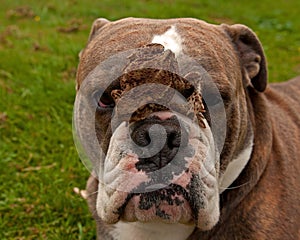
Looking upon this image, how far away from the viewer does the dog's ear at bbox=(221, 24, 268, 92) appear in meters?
2.79

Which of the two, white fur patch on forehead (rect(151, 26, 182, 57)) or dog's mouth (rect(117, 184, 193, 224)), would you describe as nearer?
dog's mouth (rect(117, 184, 193, 224))

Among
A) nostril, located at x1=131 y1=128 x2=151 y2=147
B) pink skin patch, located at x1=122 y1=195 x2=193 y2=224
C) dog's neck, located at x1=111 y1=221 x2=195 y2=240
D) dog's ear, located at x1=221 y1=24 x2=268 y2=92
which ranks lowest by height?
dog's neck, located at x1=111 y1=221 x2=195 y2=240

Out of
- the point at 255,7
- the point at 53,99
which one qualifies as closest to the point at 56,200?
the point at 53,99

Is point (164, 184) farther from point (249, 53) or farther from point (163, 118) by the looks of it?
point (249, 53)

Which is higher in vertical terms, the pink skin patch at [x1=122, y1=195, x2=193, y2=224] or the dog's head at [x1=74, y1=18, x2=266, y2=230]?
the dog's head at [x1=74, y1=18, x2=266, y2=230]

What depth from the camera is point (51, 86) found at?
4.91m

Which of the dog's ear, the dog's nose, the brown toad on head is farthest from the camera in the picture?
the dog's ear

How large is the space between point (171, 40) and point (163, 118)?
423mm

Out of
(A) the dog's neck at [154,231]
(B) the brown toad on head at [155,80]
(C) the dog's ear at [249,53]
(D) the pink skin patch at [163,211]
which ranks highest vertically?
(B) the brown toad on head at [155,80]

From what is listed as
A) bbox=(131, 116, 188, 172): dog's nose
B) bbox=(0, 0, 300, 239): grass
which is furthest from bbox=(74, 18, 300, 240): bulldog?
bbox=(0, 0, 300, 239): grass

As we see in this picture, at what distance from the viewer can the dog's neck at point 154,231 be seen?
257cm

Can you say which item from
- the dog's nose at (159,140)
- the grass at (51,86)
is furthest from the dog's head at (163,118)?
the grass at (51,86)

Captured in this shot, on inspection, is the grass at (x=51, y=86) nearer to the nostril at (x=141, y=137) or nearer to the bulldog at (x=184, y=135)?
the bulldog at (x=184, y=135)

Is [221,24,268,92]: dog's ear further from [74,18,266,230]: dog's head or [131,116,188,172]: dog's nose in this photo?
[131,116,188,172]: dog's nose
